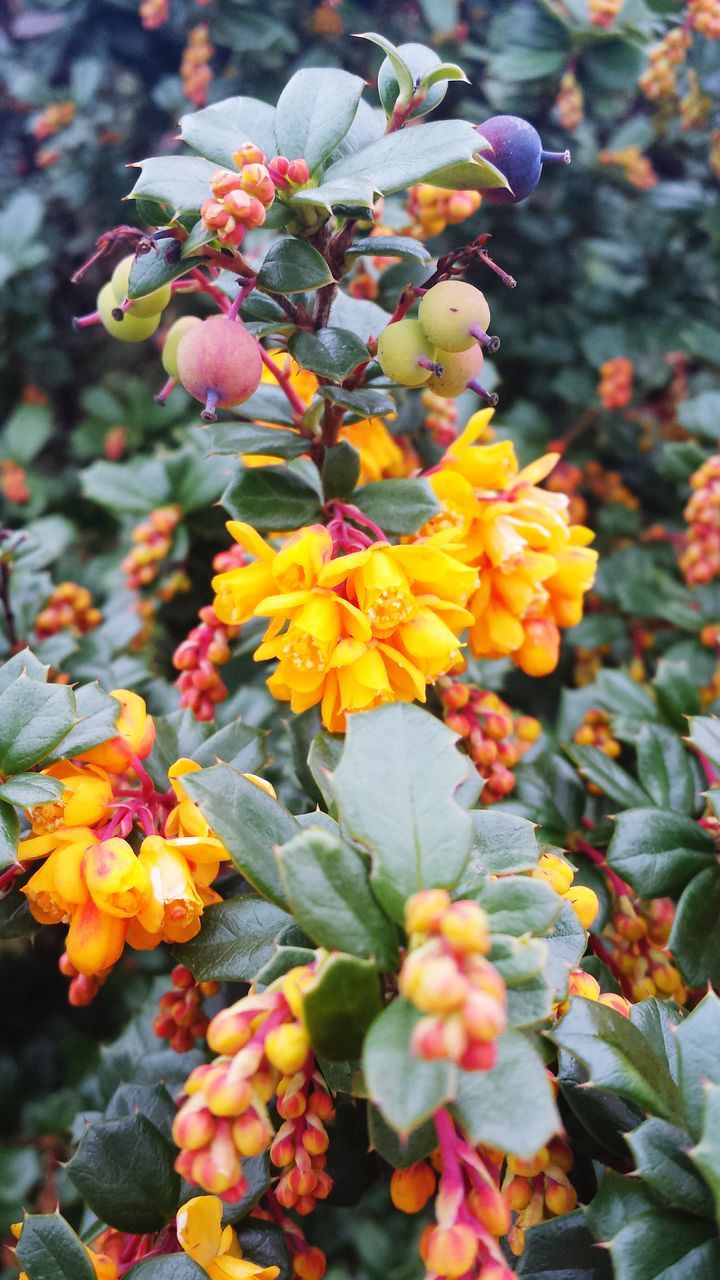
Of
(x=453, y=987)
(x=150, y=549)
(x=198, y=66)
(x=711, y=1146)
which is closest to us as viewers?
(x=453, y=987)

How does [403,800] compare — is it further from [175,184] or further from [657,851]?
[175,184]

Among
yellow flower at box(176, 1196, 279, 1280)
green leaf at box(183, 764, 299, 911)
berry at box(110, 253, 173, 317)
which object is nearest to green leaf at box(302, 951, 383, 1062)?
green leaf at box(183, 764, 299, 911)

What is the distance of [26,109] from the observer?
8.02 ft

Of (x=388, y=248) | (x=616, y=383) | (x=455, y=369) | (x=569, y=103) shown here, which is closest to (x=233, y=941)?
(x=455, y=369)

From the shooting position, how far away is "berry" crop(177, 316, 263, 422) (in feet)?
2.58

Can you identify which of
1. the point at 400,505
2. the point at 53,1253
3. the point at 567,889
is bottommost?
the point at 53,1253

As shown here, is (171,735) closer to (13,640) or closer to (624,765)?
(13,640)

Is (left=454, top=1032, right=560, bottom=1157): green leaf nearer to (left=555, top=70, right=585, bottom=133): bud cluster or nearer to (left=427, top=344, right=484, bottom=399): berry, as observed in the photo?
(left=427, top=344, right=484, bottom=399): berry

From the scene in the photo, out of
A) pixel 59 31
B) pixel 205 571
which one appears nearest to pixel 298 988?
pixel 205 571

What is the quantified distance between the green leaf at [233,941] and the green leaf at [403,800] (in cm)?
22

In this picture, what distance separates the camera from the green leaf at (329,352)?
2.80 ft

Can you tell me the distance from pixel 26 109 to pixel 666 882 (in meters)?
2.60

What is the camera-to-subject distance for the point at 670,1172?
649 mm

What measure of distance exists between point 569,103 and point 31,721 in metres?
1.63
